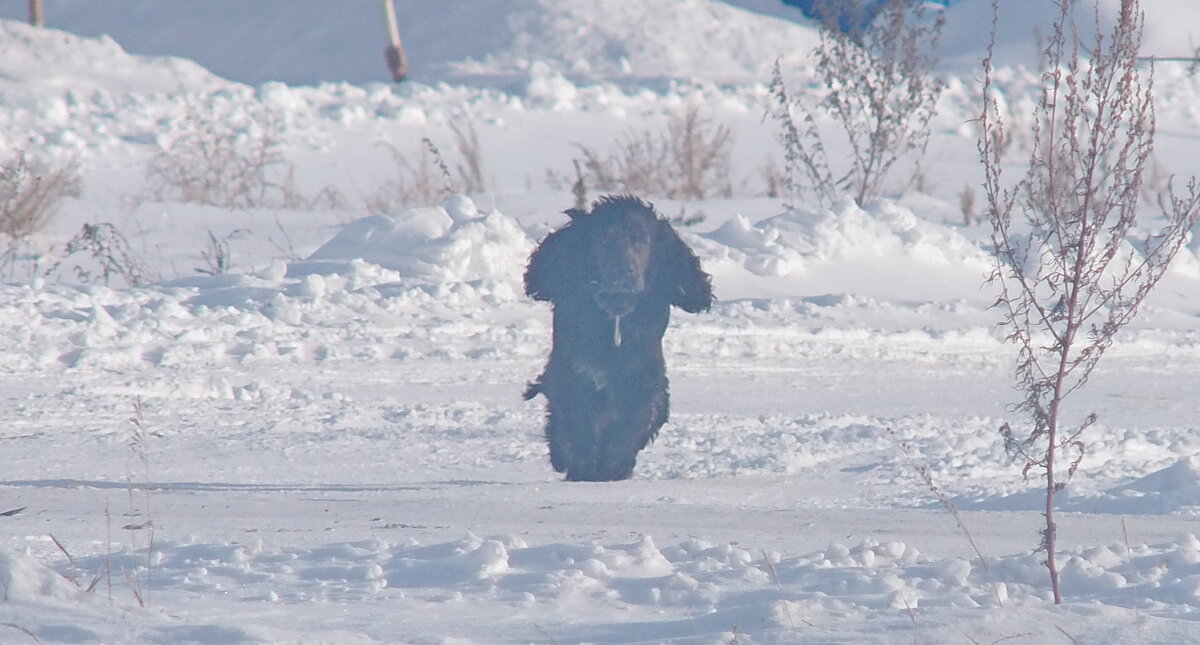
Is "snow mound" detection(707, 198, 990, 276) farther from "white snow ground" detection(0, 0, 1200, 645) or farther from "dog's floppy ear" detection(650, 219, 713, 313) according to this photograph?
"dog's floppy ear" detection(650, 219, 713, 313)

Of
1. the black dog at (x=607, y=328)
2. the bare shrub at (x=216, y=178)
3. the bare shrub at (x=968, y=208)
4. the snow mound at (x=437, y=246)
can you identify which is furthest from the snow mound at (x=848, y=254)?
the bare shrub at (x=216, y=178)

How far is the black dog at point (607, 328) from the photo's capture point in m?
6.45

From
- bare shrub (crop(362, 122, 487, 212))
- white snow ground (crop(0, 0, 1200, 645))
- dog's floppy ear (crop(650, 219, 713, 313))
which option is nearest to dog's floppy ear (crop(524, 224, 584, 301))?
dog's floppy ear (crop(650, 219, 713, 313))

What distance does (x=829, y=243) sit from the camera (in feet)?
42.2

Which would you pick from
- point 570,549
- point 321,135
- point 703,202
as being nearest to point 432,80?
point 321,135

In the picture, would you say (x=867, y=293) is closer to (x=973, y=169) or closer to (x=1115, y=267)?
(x=1115, y=267)

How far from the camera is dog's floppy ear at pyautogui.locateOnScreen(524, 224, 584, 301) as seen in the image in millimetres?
6586

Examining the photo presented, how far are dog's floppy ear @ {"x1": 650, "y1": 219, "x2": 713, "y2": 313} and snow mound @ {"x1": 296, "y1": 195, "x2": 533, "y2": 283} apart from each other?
4.89 m

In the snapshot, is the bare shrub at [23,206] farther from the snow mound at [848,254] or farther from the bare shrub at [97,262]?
the snow mound at [848,254]

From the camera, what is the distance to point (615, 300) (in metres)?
6.33

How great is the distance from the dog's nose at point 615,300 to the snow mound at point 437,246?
17.3ft

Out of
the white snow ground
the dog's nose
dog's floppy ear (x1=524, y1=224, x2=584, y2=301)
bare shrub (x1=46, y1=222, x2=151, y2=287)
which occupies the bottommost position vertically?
the white snow ground

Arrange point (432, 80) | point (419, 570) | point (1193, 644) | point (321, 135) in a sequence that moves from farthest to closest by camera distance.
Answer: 1. point (432, 80)
2. point (321, 135)
3. point (419, 570)
4. point (1193, 644)

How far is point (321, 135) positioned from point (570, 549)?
2058cm
